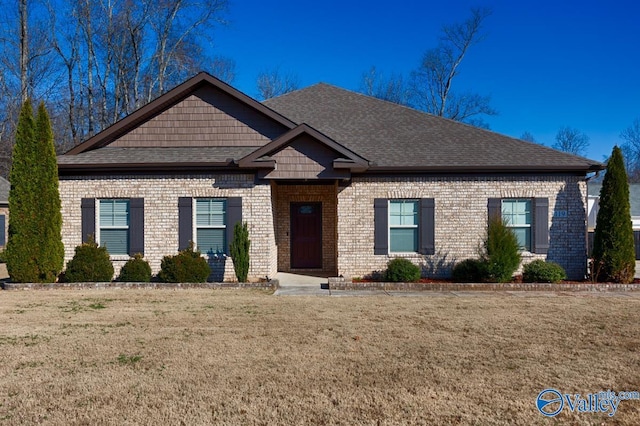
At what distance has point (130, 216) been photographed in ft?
38.8

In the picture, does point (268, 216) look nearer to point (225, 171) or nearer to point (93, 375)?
point (225, 171)

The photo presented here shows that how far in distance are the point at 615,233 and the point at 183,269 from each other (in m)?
11.2

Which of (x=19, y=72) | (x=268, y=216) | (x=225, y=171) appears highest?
(x=19, y=72)

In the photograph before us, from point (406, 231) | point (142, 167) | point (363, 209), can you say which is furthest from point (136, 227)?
point (406, 231)

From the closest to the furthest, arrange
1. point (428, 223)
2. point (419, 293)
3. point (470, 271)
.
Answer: point (419, 293), point (470, 271), point (428, 223)

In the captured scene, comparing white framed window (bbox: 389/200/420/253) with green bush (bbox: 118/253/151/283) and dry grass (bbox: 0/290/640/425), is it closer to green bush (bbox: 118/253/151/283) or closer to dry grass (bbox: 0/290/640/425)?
dry grass (bbox: 0/290/640/425)

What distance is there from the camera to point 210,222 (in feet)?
39.1

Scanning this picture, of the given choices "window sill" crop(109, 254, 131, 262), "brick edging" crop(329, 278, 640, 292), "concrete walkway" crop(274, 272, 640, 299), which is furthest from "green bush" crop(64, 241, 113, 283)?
"brick edging" crop(329, 278, 640, 292)

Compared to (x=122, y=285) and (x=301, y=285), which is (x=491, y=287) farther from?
(x=122, y=285)

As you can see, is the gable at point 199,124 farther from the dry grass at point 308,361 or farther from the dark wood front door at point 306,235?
the dry grass at point 308,361

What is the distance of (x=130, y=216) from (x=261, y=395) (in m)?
8.92

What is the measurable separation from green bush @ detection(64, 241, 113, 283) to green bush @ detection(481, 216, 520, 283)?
9.80 m

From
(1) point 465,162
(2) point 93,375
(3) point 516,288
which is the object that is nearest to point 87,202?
(2) point 93,375

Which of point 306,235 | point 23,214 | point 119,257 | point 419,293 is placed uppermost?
point 23,214
